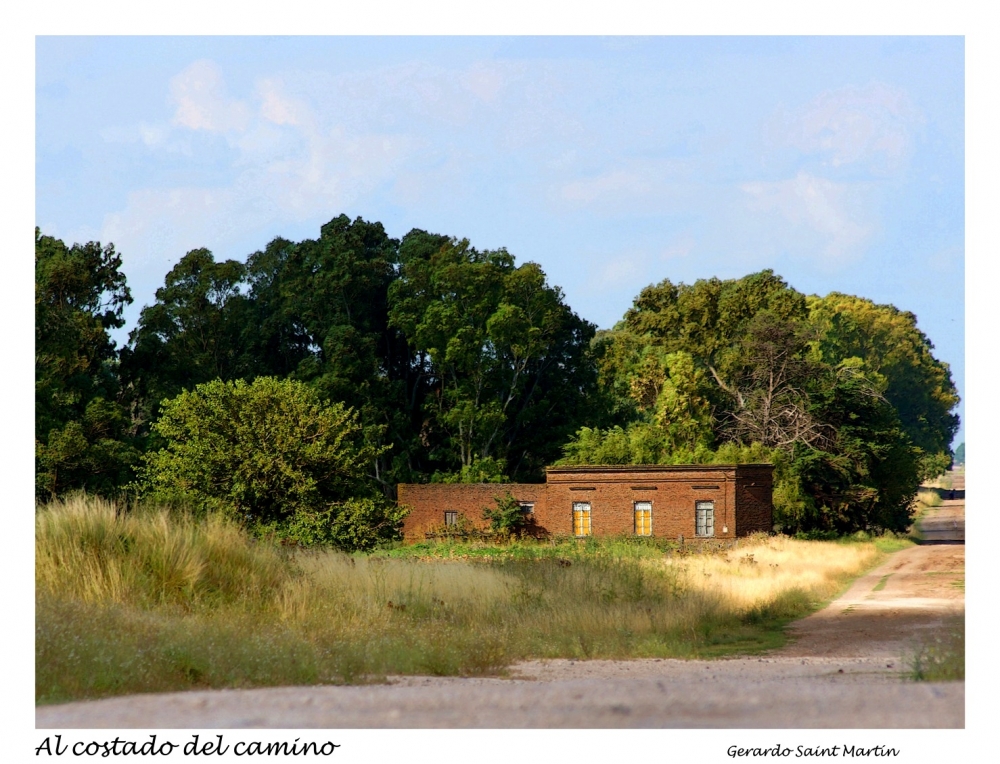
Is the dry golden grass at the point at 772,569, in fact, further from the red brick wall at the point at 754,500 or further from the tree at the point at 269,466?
the tree at the point at 269,466

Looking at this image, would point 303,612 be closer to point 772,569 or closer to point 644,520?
point 772,569

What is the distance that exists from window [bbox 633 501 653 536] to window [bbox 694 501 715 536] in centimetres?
180

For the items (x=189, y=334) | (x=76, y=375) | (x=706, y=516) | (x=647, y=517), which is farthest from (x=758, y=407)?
(x=76, y=375)

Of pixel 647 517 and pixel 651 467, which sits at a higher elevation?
pixel 651 467

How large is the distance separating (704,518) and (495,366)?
15451 millimetres

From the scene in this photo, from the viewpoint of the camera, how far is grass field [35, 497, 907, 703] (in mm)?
12102

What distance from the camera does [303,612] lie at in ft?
50.4

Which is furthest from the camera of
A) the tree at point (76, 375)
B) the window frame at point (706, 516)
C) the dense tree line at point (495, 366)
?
the dense tree line at point (495, 366)

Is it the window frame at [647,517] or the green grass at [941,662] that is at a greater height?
the green grass at [941,662]

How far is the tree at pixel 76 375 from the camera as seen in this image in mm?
39469

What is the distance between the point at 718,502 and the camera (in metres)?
44.8

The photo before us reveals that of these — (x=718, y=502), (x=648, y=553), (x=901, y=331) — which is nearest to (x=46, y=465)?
(x=648, y=553)

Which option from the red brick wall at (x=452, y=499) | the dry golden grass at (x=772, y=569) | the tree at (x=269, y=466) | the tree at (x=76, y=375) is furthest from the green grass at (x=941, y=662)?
A: the red brick wall at (x=452, y=499)

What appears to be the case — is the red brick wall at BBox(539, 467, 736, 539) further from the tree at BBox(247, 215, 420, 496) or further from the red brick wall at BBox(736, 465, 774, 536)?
the tree at BBox(247, 215, 420, 496)
